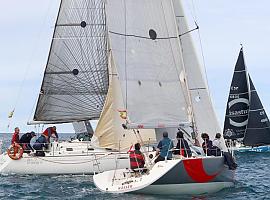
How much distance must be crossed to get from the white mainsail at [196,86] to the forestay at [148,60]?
3.98 ft

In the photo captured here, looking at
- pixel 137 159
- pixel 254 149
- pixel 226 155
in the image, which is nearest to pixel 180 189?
pixel 137 159

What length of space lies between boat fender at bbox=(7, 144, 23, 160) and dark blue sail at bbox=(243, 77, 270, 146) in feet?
80.2

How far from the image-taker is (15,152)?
2702cm

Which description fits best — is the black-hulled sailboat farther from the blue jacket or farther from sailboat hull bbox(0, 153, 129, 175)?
the blue jacket

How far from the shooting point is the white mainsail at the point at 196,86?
74.9 feet

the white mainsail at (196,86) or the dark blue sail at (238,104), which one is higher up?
the dark blue sail at (238,104)

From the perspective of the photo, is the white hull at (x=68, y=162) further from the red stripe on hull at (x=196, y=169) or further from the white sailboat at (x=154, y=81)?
A: the red stripe on hull at (x=196, y=169)

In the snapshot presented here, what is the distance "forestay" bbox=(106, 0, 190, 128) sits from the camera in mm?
21203

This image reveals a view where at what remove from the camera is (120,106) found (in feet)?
81.8

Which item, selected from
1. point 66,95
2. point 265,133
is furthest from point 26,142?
point 265,133

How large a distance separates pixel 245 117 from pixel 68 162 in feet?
79.4

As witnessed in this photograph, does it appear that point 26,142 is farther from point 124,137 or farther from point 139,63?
point 139,63

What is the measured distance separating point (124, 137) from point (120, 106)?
1469mm

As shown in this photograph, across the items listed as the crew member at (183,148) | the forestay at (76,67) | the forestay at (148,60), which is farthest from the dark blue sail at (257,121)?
the crew member at (183,148)
